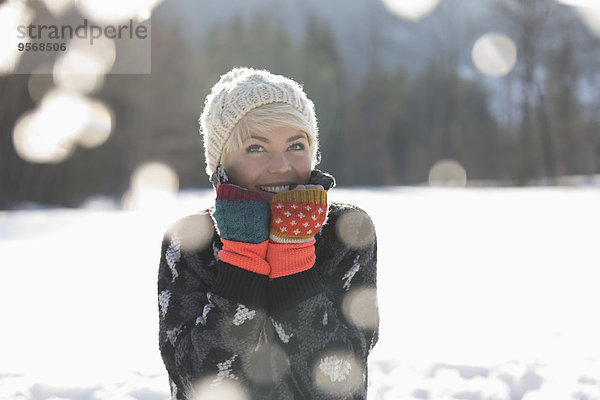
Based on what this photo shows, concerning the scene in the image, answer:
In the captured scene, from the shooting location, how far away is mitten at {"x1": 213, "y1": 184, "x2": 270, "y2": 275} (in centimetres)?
140

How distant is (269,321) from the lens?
1.48 m

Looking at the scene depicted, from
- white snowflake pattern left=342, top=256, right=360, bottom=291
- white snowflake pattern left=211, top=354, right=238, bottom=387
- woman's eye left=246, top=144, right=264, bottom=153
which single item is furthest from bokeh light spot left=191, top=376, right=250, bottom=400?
woman's eye left=246, top=144, right=264, bottom=153

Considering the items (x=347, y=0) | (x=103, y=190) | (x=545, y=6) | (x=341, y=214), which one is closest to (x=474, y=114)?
(x=545, y=6)

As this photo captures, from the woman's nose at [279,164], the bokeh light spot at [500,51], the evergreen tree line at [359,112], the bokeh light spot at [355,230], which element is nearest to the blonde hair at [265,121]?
the woman's nose at [279,164]

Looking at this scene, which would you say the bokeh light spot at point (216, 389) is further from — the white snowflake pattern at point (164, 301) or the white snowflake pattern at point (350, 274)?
the white snowflake pattern at point (350, 274)

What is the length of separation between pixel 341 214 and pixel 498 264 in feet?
17.8

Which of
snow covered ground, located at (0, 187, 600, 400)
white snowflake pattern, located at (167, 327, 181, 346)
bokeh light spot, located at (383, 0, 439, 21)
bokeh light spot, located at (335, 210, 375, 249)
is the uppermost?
bokeh light spot, located at (383, 0, 439, 21)

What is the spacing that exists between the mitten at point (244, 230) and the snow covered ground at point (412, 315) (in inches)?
16.3

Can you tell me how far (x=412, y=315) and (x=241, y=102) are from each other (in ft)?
11.0

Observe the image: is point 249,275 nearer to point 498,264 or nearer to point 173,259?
point 173,259

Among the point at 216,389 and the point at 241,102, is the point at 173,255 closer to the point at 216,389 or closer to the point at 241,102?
the point at 216,389

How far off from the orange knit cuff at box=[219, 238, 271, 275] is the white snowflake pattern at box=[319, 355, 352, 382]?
34cm

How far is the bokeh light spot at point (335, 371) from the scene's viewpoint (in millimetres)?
1440

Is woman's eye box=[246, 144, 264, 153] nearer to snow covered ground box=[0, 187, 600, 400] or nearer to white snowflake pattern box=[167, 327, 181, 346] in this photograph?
snow covered ground box=[0, 187, 600, 400]
